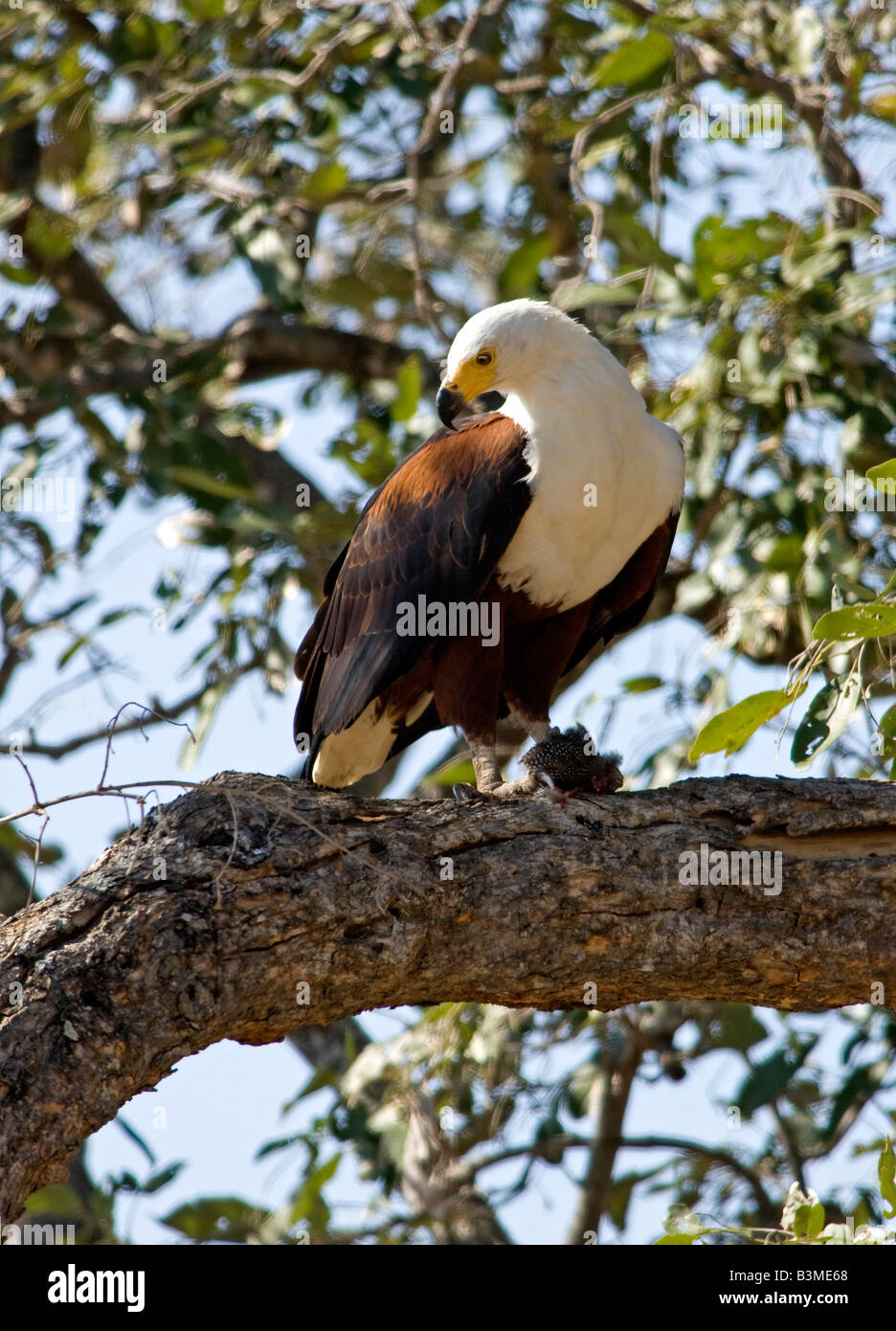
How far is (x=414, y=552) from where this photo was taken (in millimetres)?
4426

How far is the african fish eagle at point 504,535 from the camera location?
422 cm

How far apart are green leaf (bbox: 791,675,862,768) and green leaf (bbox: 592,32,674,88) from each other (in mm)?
2555

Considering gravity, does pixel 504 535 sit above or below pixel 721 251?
below

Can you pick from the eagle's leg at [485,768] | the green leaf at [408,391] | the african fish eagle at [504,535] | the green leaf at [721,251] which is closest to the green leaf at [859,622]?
the african fish eagle at [504,535]

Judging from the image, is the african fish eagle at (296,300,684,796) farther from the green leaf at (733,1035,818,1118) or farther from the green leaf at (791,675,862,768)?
the green leaf at (733,1035,818,1118)

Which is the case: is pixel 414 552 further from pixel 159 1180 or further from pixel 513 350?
pixel 159 1180

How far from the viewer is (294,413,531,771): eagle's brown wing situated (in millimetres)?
4242

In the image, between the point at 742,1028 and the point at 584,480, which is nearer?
the point at 584,480

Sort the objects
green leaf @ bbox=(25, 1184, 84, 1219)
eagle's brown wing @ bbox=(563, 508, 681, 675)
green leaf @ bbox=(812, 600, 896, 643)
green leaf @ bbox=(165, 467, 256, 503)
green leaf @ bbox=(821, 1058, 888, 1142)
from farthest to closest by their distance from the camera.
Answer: green leaf @ bbox=(165, 467, 256, 503) < green leaf @ bbox=(821, 1058, 888, 1142) < green leaf @ bbox=(25, 1184, 84, 1219) < eagle's brown wing @ bbox=(563, 508, 681, 675) < green leaf @ bbox=(812, 600, 896, 643)

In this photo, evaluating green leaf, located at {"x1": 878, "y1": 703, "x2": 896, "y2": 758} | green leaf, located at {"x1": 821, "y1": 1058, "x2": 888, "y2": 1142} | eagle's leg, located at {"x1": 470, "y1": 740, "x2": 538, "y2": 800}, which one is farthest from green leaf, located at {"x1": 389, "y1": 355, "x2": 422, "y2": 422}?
green leaf, located at {"x1": 821, "y1": 1058, "x2": 888, "y2": 1142}

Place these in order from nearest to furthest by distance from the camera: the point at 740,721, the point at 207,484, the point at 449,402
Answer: the point at 740,721
the point at 449,402
the point at 207,484

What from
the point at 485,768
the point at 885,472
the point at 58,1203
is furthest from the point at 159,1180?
the point at 885,472

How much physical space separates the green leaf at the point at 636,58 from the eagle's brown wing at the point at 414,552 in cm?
142

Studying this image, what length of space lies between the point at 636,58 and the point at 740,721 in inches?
111
